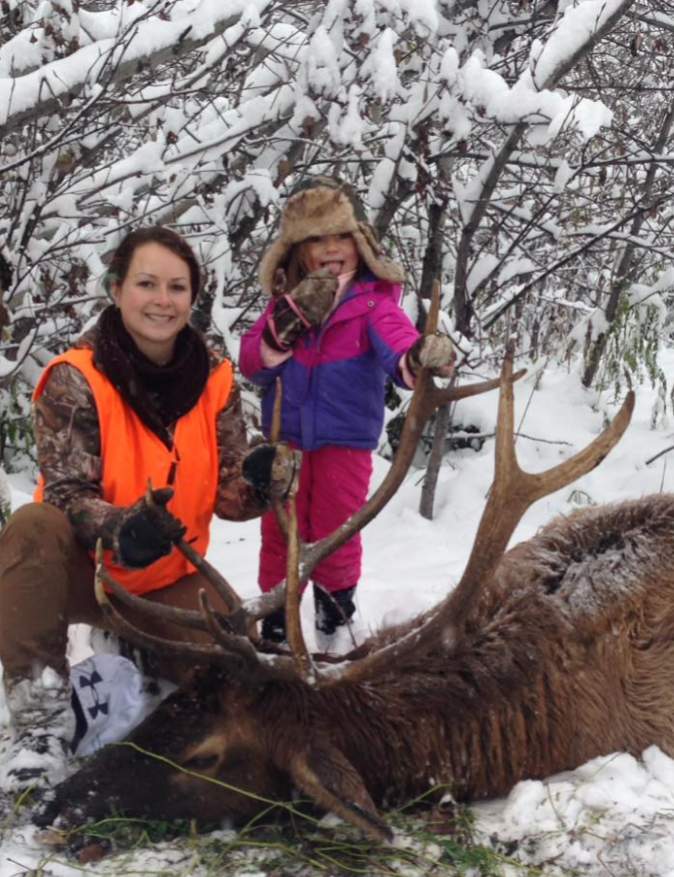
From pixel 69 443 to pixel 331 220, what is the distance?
1365mm

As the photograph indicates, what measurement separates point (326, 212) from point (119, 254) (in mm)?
861

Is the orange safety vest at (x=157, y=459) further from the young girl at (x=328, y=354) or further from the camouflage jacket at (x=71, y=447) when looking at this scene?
the young girl at (x=328, y=354)

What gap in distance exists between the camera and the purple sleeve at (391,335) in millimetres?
3539

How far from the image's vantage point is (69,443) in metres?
3.08

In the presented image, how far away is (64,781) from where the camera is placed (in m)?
2.62

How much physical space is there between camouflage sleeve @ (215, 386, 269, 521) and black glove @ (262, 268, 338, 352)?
1.05 feet

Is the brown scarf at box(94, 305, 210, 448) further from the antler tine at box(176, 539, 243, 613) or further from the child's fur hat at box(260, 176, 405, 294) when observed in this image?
the child's fur hat at box(260, 176, 405, 294)

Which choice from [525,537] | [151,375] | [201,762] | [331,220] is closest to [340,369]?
[331,220]

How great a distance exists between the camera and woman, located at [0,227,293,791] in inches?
113

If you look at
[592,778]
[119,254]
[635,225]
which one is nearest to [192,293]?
[119,254]

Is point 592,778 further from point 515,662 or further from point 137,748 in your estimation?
point 137,748

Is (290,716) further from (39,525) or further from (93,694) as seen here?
(39,525)

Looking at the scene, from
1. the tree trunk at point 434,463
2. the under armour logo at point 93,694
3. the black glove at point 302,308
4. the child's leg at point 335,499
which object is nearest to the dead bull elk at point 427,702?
the under armour logo at point 93,694

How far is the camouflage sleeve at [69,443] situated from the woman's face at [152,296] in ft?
0.89
